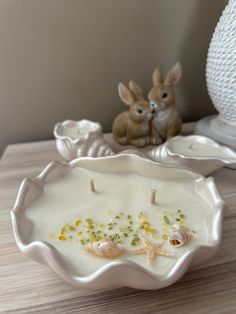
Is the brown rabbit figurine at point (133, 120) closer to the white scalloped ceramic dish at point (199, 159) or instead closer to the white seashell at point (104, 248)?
the white scalloped ceramic dish at point (199, 159)

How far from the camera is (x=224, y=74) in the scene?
55 cm

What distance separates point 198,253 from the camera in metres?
0.30

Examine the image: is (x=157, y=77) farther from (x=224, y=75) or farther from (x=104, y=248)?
(x=104, y=248)

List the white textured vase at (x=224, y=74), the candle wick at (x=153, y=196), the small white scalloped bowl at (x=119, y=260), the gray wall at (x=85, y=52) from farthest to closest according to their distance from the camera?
1. the gray wall at (x=85, y=52)
2. the white textured vase at (x=224, y=74)
3. the candle wick at (x=153, y=196)
4. the small white scalloped bowl at (x=119, y=260)

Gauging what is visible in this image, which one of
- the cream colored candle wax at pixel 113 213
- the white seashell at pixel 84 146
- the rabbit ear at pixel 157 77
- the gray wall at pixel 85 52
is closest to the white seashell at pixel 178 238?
the cream colored candle wax at pixel 113 213

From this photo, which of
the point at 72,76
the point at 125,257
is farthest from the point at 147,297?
the point at 72,76

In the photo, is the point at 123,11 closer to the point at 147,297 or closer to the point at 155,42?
the point at 155,42

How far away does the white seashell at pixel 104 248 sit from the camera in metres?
0.31

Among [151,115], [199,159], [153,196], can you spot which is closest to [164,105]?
[151,115]

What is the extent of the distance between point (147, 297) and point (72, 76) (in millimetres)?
516

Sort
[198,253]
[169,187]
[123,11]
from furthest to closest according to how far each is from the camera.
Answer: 1. [123,11]
2. [169,187]
3. [198,253]

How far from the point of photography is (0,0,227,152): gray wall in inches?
25.3

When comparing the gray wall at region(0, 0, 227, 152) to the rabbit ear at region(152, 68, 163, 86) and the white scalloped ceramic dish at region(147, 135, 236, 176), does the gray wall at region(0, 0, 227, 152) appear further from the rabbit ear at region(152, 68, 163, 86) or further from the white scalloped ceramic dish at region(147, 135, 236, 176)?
the white scalloped ceramic dish at region(147, 135, 236, 176)

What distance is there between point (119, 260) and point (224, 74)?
40 cm
